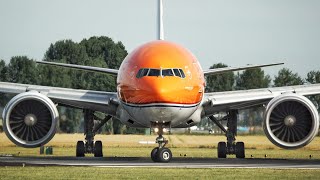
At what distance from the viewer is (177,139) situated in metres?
53.9

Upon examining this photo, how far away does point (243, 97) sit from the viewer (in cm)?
3428

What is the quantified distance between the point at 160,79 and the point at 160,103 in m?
0.80

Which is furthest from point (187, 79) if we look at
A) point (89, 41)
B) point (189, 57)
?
point (89, 41)

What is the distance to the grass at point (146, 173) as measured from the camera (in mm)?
23531

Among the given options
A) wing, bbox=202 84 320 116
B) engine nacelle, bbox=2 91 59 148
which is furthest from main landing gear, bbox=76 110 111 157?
wing, bbox=202 84 320 116

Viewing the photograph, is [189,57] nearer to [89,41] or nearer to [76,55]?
[76,55]

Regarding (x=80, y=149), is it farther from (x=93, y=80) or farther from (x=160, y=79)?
(x=93, y=80)

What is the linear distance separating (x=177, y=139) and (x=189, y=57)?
22.0 metres

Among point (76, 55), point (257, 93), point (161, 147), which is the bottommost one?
point (161, 147)

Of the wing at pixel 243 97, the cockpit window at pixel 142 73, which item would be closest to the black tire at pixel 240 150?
the wing at pixel 243 97

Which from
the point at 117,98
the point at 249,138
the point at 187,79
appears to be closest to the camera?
the point at 187,79

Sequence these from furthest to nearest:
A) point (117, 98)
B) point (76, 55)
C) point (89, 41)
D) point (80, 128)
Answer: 1. point (89, 41)
2. point (76, 55)
3. point (80, 128)
4. point (117, 98)

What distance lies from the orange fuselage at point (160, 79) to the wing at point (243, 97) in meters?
1.54

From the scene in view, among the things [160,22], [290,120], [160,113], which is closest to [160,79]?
[160,113]
